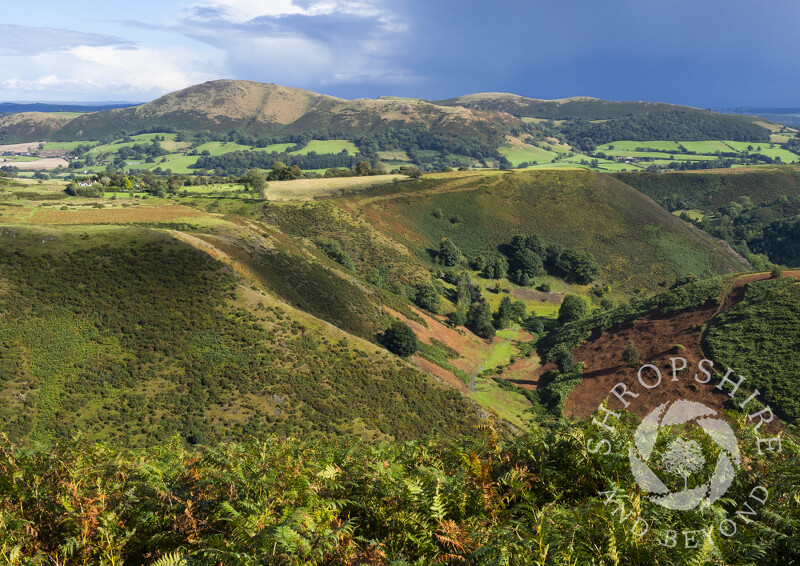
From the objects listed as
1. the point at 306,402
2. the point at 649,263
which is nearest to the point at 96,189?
the point at 306,402

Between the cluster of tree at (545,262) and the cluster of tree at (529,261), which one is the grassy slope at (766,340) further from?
the cluster of tree at (529,261)

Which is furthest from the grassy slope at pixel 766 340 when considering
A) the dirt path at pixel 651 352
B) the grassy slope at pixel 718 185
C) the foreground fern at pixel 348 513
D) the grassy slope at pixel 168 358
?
the grassy slope at pixel 718 185

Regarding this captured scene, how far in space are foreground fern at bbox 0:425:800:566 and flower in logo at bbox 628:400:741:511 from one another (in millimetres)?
229

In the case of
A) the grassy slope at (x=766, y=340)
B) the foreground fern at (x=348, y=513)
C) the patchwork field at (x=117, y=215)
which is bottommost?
the grassy slope at (x=766, y=340)

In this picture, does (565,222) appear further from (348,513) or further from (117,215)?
(348,513)

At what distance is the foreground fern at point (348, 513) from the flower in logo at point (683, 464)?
0.23 metres

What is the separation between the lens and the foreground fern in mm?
4980

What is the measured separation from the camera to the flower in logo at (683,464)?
6.29 metres

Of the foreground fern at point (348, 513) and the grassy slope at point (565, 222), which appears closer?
the foreground fern at point (348, 513)

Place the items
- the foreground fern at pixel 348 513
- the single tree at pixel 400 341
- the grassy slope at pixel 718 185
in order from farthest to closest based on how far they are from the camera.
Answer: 1. the grassy slope at pixel 718 185
2. the single tree at pixel 400 341
3. the foreground fern at pixel 348 513

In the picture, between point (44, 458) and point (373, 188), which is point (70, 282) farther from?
point (373, 188)

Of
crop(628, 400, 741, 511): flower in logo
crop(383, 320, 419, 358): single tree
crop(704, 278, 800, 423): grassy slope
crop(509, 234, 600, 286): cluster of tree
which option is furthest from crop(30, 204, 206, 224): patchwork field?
crop(704, 278, 800, 423): grassy slope

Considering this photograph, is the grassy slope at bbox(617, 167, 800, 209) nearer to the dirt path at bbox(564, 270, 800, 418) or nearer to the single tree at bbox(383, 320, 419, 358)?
the dirt path at bbox(564, 270, 800, 418)

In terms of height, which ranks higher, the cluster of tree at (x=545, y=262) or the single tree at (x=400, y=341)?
the cluster of tree at (x=545, y=262)
